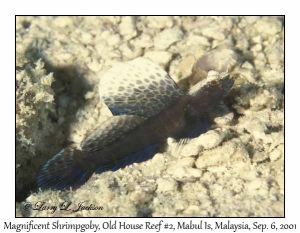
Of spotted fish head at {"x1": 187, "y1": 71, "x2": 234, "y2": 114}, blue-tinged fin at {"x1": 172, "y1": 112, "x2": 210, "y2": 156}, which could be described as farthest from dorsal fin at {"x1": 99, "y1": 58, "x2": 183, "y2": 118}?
blue-tinged fin at {"x1": 172, "y1": 112, "x2": 210, "y2": 156}

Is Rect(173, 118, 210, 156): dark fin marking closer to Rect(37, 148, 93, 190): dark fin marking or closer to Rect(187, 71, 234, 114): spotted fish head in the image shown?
Rect(187, 71, 234, 114): spotted fish head

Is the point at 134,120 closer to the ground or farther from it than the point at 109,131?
farther from it

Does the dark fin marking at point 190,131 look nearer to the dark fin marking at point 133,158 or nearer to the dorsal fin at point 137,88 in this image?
the dark fin marking at point 133,158

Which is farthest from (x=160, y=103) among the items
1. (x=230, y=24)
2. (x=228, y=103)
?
(x=230, y=24)

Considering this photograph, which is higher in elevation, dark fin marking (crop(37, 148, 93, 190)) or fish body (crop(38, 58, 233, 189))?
fish body (crop(38, 58, 233, 189))

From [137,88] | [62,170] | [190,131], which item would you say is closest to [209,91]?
[190,131]

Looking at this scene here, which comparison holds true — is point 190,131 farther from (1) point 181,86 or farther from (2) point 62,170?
(2) point 62,170
